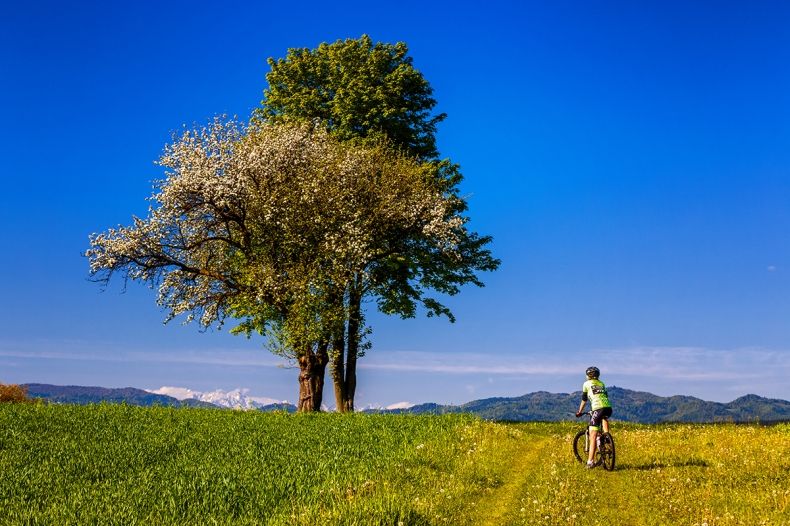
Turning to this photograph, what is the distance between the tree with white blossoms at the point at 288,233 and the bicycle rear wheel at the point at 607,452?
17607 mm

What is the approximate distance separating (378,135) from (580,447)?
2586cm

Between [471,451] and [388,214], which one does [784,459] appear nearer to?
[471,451]

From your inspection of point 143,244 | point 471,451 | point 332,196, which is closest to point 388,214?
point 332,196

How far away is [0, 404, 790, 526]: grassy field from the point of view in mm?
14383

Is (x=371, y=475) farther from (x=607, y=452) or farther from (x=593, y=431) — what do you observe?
(x=607, y=452)

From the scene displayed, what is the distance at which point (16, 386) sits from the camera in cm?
4169

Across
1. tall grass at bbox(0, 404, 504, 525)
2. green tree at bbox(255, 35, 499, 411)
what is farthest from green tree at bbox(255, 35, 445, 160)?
tall grass at bbox(0, 404, 504, 525)

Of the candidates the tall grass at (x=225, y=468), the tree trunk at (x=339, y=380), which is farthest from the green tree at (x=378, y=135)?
the tall grass at (x=225, y=468)

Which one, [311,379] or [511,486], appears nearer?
[511,486]

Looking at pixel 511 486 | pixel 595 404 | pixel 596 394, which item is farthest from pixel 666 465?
pixel 511 486

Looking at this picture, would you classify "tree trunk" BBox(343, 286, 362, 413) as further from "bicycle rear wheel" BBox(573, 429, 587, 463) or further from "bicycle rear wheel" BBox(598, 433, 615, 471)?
"bicycle rear wheel" BBox(598, 433, 615, 471)

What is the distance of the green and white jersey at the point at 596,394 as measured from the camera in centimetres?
2058

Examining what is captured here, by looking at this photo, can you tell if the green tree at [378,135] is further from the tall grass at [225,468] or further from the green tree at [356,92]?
the tall grass at [225,468]

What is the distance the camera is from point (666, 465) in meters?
20.9
